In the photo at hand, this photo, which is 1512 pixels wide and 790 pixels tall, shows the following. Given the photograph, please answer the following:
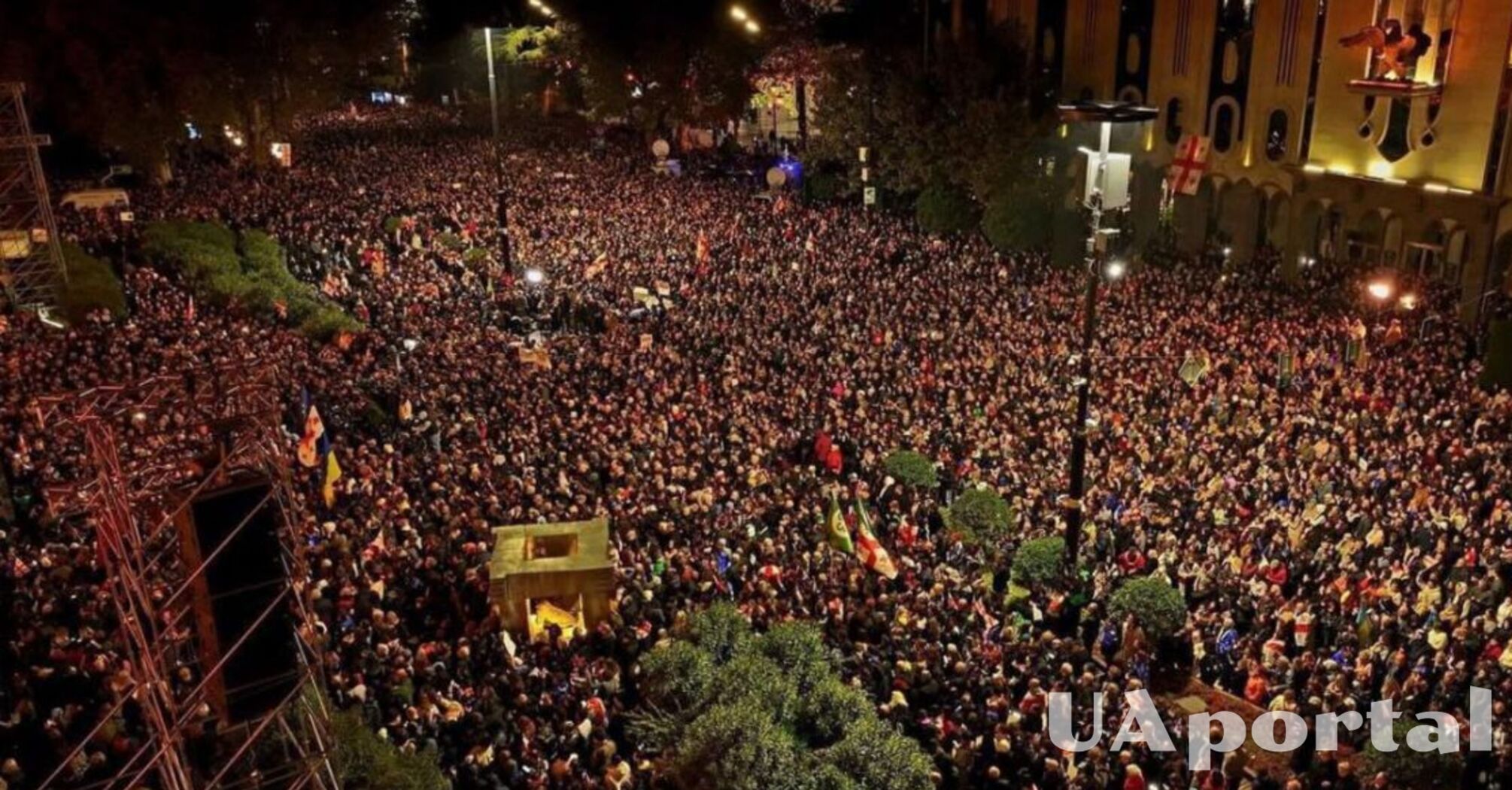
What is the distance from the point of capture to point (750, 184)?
43188 millimetres

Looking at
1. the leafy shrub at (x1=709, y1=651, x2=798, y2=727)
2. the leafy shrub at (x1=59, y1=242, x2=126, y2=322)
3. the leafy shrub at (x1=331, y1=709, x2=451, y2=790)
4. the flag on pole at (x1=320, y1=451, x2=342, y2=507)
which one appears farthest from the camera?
the leafy shrub at (x1=59, y1=242, x2=126, y2=322)

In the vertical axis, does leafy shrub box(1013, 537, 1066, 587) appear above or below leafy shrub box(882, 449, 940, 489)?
below

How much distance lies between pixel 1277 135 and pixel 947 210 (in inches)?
367

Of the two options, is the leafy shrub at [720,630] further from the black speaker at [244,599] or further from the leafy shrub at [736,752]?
the black speaker at [244,599]

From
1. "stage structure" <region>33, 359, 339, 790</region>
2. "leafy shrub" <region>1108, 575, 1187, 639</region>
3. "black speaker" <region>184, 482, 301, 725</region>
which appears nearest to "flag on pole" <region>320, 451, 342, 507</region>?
"stage structure" <region>33, 359, 339, 790</region>

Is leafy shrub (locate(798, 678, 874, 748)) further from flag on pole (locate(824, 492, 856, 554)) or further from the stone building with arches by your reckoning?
the stone building with arches

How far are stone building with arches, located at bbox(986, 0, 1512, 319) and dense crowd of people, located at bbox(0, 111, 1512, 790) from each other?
2.66 metres

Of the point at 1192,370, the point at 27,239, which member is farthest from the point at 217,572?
the point at 27,239

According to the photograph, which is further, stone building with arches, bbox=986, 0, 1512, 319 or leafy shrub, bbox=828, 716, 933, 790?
stone building with arches, bbox=986, 0, 1512, 319

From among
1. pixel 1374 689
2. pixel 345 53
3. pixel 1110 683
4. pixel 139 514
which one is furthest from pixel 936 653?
pixel 345 53

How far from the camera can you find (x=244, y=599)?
6879 mm

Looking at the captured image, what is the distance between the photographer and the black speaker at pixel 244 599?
266 inches

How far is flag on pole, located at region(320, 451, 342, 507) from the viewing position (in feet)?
49.2

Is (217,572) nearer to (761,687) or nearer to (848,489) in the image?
(761,687)
